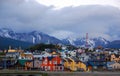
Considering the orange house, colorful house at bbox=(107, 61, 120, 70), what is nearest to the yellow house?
the orange house

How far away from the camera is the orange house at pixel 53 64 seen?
6538cm

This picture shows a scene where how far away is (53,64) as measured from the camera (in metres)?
65.6

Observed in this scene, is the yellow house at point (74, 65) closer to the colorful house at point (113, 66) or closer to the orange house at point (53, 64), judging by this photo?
the orange house at point (53, 64)

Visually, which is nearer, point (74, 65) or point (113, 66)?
point (74, 65)

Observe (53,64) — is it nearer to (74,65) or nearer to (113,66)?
(74,65)

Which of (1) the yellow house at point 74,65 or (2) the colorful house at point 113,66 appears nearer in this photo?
(1) the yellow house at point 74,65

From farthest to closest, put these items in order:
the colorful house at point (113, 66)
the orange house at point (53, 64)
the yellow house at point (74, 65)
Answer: the colorful house at point (113, 66)
the yellow house at point (74, 65)
the orange house at point (53, 64)

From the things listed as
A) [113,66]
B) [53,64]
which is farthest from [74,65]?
[113,66]

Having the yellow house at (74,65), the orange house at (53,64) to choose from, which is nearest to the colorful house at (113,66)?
the yellow house at (74,65)

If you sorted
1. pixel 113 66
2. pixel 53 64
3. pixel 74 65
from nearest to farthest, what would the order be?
1. pixel 53 64
2. pixel 74 65
3. pixel 113 66

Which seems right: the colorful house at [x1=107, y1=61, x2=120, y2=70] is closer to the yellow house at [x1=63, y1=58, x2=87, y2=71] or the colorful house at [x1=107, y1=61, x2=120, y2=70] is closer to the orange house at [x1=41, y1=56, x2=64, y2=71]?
the yellow house at [x1=63, y1=58, x2=87, y2=71]

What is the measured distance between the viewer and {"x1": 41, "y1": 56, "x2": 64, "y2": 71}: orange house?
65.4m

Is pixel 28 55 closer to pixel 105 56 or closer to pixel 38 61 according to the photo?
pixel 38 61

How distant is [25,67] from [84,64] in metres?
11.3
